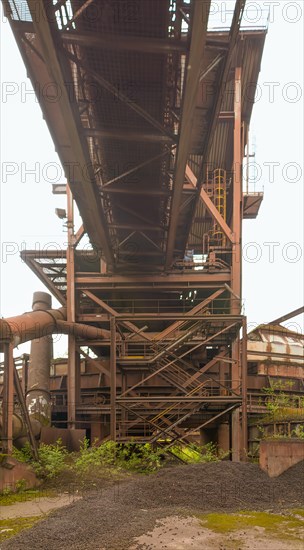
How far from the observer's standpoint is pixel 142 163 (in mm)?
9930

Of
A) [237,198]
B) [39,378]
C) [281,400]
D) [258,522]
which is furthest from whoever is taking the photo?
[281,400]

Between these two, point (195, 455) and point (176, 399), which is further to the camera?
point (195, 455)

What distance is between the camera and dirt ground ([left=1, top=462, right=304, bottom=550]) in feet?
19.6

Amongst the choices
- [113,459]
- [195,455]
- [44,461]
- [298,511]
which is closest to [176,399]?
[195,455]

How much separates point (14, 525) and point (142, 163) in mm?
6581

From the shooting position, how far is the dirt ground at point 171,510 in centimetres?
598

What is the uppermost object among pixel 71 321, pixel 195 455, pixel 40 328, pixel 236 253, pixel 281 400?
pixel 236 253

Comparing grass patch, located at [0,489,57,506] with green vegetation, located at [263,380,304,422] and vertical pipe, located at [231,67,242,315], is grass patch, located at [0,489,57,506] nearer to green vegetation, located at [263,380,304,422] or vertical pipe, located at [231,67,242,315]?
green vegetation, located at [263,380,304,422]

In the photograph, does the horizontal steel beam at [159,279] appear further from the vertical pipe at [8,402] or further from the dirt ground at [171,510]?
the dirt ground at [171,510]

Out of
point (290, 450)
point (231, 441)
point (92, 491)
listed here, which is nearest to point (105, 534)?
point (92, 491)

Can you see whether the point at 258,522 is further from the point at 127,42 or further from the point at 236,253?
the point at 236,253

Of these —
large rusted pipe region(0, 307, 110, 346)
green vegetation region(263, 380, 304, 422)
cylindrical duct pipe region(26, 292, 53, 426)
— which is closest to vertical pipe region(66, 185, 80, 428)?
large rusted pipe region(0, 307, 110, 346)

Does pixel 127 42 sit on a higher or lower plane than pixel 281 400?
higher

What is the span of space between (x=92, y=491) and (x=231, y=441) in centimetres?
708
